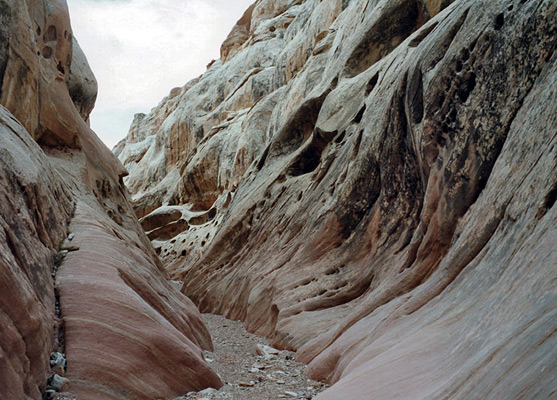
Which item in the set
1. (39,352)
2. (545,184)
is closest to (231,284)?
(39,352)

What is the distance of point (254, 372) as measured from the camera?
6.41m

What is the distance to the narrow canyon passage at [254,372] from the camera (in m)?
5.15

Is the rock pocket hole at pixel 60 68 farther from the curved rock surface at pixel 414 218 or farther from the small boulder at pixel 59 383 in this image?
the small boulder at pixel 59 383

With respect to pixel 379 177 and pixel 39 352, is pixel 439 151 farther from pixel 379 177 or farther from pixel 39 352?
pixel 39 352

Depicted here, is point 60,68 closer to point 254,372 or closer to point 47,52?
point 47,52

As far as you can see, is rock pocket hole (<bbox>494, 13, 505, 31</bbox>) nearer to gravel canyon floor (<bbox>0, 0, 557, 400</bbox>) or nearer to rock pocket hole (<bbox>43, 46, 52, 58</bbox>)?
gravel canyon floor (<bbox>0, 0, 557, 400</bbox>)

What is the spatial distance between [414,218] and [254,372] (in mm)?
3602

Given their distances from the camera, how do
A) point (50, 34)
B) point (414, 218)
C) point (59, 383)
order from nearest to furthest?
point (59, 383) → point (414, 218) → point (50, 34)

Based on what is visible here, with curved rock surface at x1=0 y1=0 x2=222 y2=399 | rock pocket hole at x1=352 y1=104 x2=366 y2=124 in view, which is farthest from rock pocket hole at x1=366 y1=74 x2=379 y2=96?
curved rock surface at x1=0 y1=0 x2=222 y2=399

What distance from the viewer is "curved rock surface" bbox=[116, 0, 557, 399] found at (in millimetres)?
3277

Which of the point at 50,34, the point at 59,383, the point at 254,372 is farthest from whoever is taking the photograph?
the point at 50,34

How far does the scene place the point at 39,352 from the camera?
360 cm

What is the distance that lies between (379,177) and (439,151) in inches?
89.1

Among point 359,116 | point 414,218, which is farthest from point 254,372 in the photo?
point 359,116
